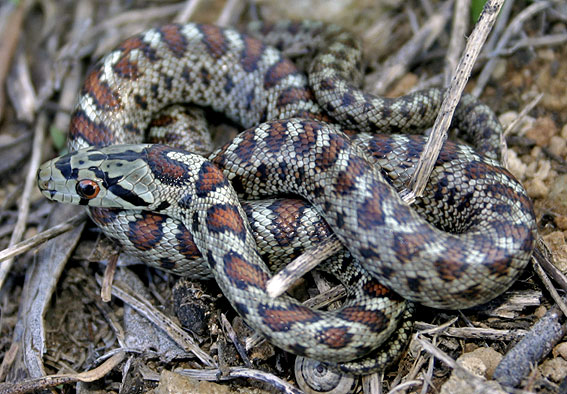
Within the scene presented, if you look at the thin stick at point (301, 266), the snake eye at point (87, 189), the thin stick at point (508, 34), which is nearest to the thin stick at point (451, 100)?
the thin stick at point (301, 266)

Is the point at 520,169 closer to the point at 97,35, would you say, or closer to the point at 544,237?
the point at 544,237

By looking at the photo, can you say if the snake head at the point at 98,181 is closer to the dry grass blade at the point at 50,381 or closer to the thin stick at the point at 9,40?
the dry grass blade at the point at 50,381

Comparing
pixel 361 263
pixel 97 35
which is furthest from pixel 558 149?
pixel 97 35

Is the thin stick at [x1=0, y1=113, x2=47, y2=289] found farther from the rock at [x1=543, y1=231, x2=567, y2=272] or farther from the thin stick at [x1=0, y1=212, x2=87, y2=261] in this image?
the rock at [x1=543, y1=231, x2=567, y2=272]

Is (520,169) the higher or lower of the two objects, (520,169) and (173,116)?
the higher

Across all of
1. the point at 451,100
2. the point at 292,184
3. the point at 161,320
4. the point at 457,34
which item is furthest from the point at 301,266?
the point at 457,34

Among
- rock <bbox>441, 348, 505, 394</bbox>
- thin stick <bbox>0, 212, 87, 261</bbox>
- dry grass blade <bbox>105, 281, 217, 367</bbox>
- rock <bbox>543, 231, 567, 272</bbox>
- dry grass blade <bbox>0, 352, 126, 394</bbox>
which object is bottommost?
dry grass blade <bbox>0, 352, 126, 394</bbox>

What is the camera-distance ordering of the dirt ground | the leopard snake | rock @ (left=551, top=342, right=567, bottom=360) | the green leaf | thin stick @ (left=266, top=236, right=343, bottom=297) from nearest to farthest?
rock @ (left=551, top=342, right=567, bottom=360)
the leopard snake
thin stick @ (left=266, top=236, right=343, bottom=297)
the dirt ground
the green leaf

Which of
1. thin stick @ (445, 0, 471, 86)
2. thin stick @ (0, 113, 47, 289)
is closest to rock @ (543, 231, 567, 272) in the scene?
thin stick @ (445, 0, 471, 86)
